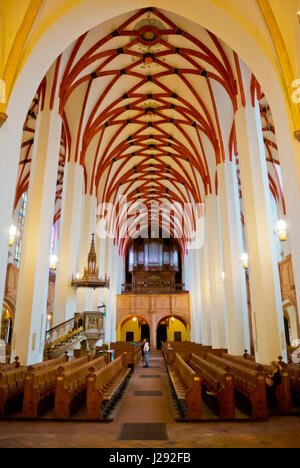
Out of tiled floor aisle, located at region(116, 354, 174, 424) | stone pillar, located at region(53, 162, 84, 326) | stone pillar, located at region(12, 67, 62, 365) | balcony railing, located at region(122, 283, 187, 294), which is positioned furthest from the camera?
balcony railing, located at region(122, 283, 187, 294)

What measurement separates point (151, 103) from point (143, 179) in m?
8.84

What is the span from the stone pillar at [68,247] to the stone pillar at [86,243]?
1.65 metres

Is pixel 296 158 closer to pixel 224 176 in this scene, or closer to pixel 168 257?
pixel 224 176

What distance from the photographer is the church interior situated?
586 cm

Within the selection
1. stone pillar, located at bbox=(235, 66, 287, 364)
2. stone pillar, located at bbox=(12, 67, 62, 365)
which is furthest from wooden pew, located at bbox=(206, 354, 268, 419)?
stone pillar, located at bbox=(12, 67, 62, 365)

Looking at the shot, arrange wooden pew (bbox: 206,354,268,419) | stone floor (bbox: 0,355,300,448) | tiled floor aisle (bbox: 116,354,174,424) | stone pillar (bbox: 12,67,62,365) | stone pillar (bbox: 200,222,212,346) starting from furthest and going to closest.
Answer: stone pillar (bbox: 200,222,212,346) → stone pillar (bbox: 12,67,62,365) → tiled floor aisle (bbox: 116,354,174,424) → wooden pew (bbox: 206,354,268,419) → stone floor (bbox: 0,355,300,448)

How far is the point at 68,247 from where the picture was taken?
566 inches

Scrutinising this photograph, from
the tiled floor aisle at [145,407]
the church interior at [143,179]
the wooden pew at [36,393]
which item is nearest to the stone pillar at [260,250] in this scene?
the church interior at [143,179]

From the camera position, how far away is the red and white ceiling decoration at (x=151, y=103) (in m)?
12.6

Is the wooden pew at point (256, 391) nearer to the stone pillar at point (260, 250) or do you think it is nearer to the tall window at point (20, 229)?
the stone pillar at point (260, 250)

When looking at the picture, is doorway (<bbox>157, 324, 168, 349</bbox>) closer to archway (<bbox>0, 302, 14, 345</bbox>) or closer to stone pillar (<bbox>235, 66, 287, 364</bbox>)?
archway (<bbox>0, 302, 14, 345</bbox>)

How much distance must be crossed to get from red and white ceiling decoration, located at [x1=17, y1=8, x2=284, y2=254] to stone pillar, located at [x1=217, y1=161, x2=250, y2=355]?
1709 millimetres
